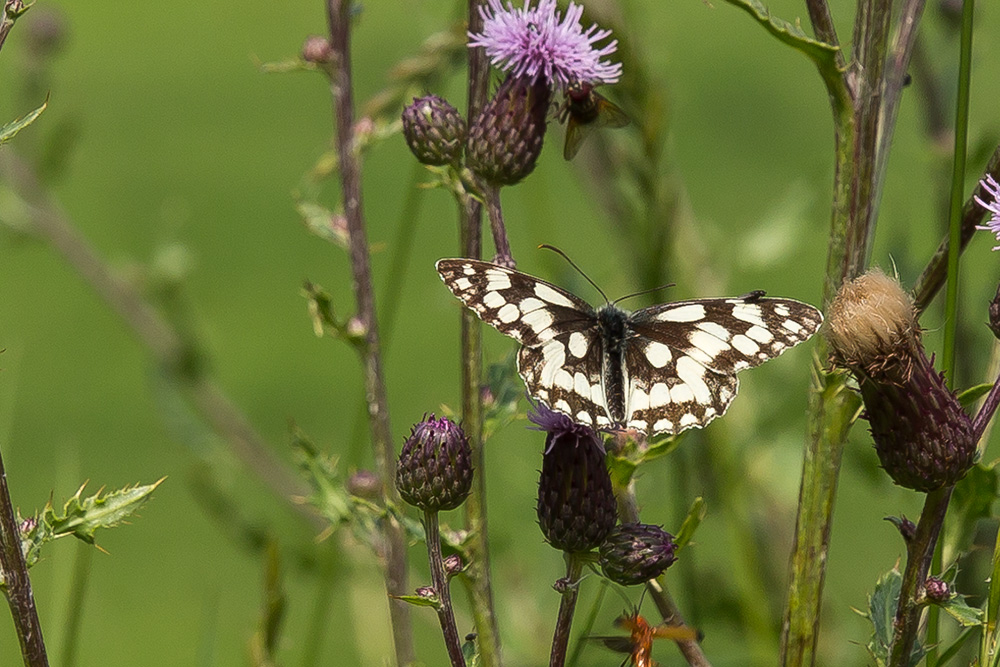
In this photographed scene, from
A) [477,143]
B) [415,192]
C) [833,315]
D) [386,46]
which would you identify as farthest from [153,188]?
[833,315]

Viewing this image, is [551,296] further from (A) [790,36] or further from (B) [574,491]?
(A) [790,36]

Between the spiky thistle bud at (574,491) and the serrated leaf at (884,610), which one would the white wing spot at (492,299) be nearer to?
the spiky thistle bud at (574,491)

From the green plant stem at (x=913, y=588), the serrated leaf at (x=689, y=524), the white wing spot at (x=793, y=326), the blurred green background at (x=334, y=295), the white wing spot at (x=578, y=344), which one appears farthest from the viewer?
the blurred green background at (x=334, y=295)

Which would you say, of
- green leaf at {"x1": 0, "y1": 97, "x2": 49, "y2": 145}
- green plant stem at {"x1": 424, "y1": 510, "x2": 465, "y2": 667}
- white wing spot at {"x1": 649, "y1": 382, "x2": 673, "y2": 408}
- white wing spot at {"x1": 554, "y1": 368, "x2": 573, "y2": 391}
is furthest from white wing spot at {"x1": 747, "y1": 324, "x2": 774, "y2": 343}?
green leaf at {"x1": 0, "y1": 97, "x2": 49, "y2": 145}

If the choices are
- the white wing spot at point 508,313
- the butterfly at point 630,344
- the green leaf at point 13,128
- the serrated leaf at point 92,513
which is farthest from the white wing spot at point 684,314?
the green leaf at point 13,128

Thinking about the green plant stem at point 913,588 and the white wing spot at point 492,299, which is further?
the white wing spot at point 492,299
